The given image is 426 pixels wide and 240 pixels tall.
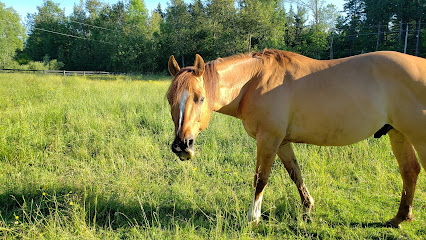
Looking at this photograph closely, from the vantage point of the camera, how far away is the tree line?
29000mm

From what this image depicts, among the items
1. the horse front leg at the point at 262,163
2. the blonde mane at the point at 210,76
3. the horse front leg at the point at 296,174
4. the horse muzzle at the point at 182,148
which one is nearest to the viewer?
the horse muzzle at the point at 182,148

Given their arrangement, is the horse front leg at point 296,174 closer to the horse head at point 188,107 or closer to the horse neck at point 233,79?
the horse neck at point 233,79


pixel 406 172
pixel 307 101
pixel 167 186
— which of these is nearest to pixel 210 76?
pixel 307 101

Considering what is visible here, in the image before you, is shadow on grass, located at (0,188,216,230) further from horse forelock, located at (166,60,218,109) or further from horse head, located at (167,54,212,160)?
horse forelock, located at (166,60,218,109)

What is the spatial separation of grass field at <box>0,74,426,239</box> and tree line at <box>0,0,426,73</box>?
78.1ft

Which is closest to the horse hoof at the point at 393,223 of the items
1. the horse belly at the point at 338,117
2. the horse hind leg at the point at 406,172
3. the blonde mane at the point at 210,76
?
the horse hind leg at the point at 406,172

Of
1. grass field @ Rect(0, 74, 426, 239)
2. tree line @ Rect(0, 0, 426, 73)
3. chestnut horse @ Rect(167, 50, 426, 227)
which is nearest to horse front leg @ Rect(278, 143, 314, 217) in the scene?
grass field @ Rect(0, 74, 426, 239)

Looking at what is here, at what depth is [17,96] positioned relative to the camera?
8.53m

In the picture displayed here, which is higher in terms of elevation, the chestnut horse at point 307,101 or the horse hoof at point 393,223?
the chestnut horse at point 307,101

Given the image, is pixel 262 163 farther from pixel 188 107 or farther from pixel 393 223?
pixel 393 223

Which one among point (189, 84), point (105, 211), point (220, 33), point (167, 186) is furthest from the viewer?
point (220, 33)

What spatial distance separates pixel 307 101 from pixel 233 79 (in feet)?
2.82

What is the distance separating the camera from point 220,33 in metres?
31.5

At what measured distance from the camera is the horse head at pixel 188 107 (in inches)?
85.9
